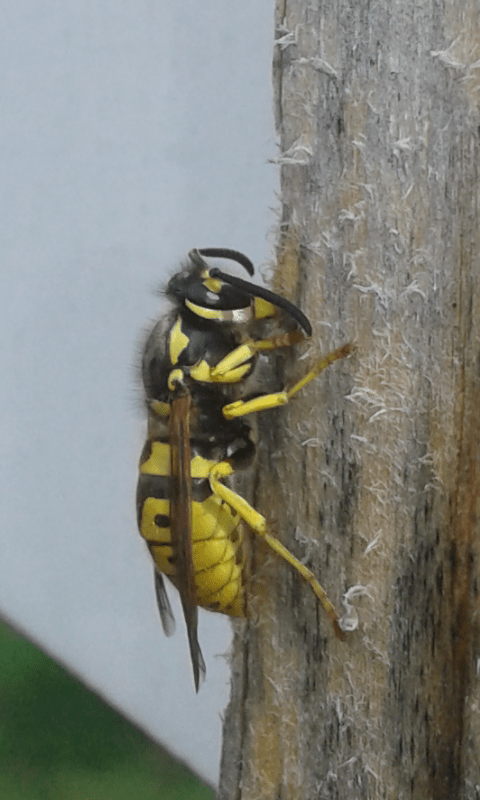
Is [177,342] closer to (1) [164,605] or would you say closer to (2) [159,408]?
(2) [159,408]

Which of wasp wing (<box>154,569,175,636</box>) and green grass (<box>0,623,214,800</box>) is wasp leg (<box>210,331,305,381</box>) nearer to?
wasp wing (<box>154,569,175,636</box>)

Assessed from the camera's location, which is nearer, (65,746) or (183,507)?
(183,507)

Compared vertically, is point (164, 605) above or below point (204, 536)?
below

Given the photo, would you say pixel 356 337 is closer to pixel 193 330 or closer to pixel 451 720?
pixel 193 330

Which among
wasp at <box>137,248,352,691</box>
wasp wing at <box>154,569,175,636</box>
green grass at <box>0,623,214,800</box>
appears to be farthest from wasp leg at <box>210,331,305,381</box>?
green grass at <box>0,623,214,800</box>

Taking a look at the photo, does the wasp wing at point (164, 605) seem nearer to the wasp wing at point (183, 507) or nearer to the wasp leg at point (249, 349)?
the wasp wing at point (183, 507)

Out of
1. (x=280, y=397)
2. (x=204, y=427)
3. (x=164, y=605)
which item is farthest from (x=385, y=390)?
(x=164, y=605)
